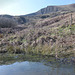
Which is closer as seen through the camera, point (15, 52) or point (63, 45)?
point (63, 45)

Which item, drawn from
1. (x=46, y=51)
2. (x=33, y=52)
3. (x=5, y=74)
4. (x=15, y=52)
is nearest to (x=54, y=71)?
(x=5, y=74)

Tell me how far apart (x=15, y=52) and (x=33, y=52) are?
5.77ft

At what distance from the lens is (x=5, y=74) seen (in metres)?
6.65

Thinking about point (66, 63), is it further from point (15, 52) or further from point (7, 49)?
point (7, 49)

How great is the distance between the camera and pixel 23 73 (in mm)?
6617

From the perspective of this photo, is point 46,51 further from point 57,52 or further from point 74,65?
point 74,65

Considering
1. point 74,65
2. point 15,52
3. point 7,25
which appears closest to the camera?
point 74,65

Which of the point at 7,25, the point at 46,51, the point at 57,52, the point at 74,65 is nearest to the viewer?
the point at 74,65

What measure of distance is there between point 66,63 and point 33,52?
13.3 ft

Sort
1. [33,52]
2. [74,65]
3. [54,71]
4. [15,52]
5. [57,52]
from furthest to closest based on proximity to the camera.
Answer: [15,52]
[33,52]
[57,52]
[74,65]
[54,71]

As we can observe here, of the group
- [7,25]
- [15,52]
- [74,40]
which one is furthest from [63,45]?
[7,25]

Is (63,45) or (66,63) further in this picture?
(63,45)

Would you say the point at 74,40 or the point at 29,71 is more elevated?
the point at 74,40

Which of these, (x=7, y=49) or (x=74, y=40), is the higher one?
(x=74, y=40)
